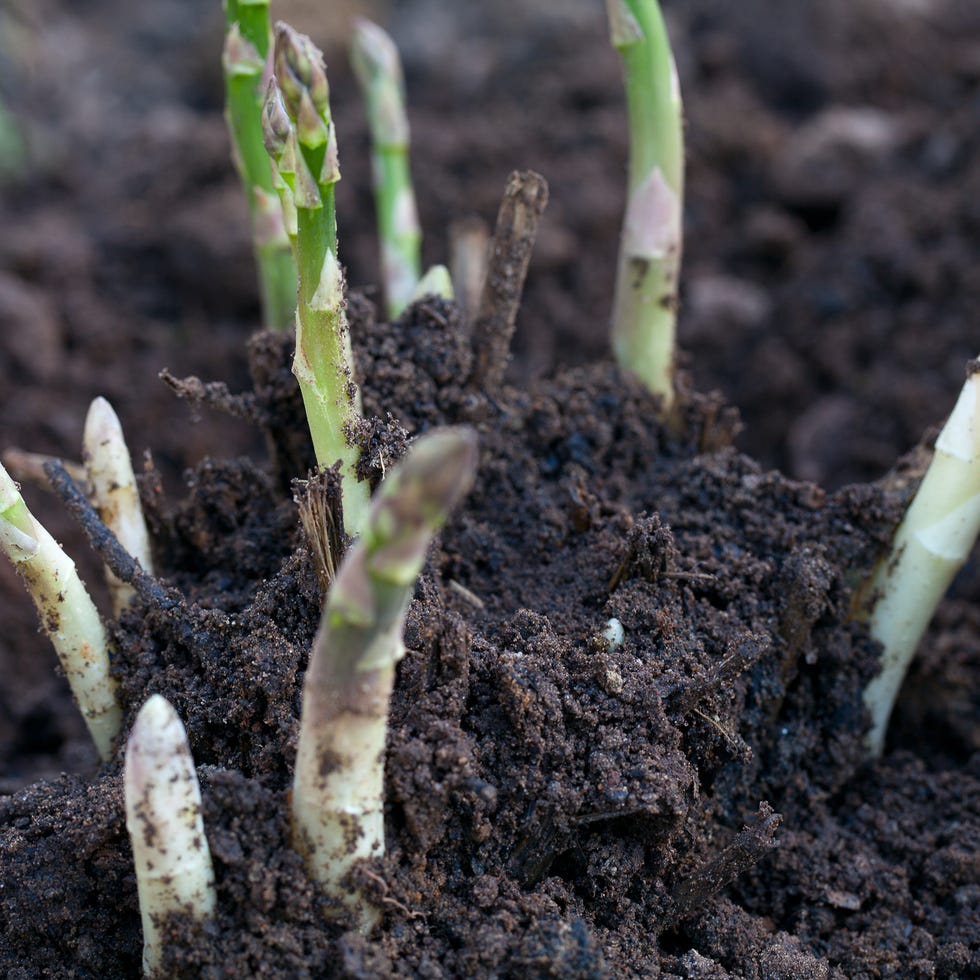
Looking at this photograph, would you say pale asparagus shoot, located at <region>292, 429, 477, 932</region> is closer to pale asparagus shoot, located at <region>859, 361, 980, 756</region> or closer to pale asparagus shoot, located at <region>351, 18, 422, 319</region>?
pale asparagus shoot, located at <region>859, 361, 980, 756</region>

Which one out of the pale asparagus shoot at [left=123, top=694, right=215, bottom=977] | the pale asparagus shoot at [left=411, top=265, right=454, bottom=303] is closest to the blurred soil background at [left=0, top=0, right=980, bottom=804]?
the pale asparagus shoot at [left=411, top=265, right=454, bottom=303]

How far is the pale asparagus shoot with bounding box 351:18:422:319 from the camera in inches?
91.7

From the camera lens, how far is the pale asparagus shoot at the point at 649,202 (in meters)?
1.74

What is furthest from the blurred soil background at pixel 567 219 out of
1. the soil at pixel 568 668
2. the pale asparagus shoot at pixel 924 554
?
the pale asparagus shoot at pixel 924 554

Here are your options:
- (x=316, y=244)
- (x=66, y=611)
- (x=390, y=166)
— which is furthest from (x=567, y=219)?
(x=66, y=611)

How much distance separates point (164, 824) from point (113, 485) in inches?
25.4

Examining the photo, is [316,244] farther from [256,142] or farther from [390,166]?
[390,166]

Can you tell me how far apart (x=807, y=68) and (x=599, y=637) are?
291 centimetres

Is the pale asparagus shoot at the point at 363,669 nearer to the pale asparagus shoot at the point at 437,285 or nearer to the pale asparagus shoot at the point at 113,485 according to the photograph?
the pale asparagus shoot at the point at 113,485

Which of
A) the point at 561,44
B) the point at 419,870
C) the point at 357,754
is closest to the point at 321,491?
the point at 357,754

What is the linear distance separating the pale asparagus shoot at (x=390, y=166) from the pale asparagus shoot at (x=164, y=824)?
143cm

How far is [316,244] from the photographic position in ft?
4.19

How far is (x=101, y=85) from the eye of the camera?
425cm

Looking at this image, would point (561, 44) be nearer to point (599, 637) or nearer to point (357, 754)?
point (599, 637)
